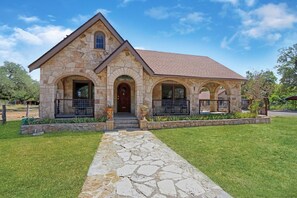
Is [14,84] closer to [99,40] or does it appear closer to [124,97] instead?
[124,97]

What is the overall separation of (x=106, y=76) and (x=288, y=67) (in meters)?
46.7

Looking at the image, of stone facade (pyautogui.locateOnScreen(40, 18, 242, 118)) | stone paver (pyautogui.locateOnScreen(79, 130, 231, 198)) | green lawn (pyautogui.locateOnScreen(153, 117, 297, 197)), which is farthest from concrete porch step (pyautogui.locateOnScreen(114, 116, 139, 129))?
stone paver (pyautogui.locateOnScreen(79, 130, 231, 198))

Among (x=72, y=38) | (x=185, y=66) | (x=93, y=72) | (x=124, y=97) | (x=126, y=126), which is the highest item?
(x=72, y=38)

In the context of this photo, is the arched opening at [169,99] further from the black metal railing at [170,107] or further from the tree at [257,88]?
the tree at [257,88]

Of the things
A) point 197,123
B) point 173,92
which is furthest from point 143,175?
point 173,92

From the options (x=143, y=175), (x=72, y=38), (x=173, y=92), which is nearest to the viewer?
(x=143, y=175)

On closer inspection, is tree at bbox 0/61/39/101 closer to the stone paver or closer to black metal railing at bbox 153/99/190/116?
black metal railing at bbox 153/99/190/116

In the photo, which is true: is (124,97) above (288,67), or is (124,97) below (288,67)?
below

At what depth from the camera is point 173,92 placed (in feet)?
52.6

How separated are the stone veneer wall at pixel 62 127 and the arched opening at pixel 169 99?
5.22 meters

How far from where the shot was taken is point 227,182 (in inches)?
167

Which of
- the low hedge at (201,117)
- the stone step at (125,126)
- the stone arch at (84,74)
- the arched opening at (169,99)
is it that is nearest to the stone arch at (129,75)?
the stone step at (125,126)

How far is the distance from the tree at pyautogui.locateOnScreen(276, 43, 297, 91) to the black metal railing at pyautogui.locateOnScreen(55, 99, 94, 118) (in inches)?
1812

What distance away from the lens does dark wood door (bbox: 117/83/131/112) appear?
48.5 ft
